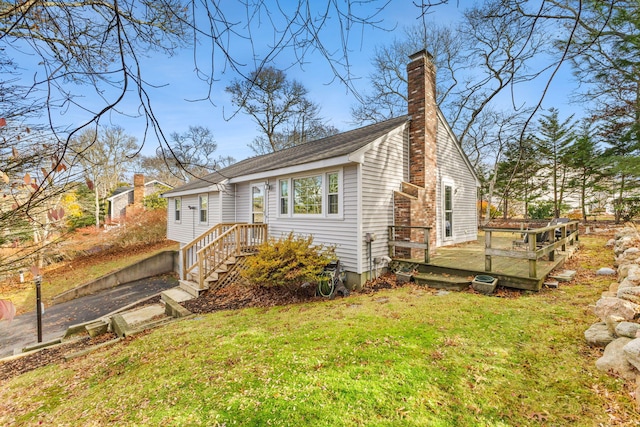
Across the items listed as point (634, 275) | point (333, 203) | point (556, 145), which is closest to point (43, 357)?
point (333, 203)

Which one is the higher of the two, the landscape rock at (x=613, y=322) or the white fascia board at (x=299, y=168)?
the white fascia board at (x=299, y=168)

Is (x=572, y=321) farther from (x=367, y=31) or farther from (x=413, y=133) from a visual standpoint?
(x=413, y=133)

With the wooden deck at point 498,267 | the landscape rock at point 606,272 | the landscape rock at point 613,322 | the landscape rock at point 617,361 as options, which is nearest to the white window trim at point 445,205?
the wooden deck at point 498,267

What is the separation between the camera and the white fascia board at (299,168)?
7.01m

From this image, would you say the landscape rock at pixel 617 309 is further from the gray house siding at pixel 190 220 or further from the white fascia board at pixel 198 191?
the gray house siding at pixel 190 220

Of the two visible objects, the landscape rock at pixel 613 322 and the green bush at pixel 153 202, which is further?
the green bush at pixel 153 202

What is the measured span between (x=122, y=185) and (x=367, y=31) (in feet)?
120

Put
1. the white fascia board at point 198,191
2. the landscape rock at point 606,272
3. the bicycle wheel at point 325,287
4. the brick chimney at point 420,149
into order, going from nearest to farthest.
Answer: the landscape rock at point 606,272
the bicycle wheel at point 325,287
the brick chimney at point 420,149
the white fascia board at point 198,191

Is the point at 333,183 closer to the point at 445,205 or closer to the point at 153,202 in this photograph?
the point at 445,205

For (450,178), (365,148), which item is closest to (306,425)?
(365,148)

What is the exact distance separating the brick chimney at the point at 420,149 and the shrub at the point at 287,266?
2702mm

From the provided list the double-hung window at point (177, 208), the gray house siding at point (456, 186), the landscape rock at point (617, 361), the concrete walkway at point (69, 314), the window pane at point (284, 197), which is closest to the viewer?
the landscape rock at point (617, 361)

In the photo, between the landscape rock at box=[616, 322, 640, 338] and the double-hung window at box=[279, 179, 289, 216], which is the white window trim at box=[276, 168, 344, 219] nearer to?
the double-hung window at box=[279, 179, 289, 216]

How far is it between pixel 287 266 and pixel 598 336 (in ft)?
17.0
